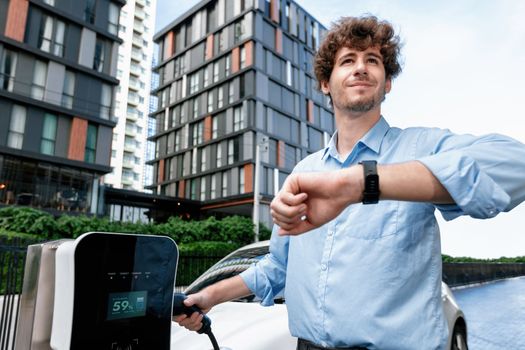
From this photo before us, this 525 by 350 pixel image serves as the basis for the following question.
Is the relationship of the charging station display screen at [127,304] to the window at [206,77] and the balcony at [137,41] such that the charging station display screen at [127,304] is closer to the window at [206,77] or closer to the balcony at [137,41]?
the window at [206,77]

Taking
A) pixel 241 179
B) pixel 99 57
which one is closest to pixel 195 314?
pixel 99 57

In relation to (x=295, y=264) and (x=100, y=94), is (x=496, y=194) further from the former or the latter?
(x=100, y=94)

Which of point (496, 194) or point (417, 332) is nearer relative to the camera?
point (496, 194)

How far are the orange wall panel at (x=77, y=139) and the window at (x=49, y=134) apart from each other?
873 millimetres

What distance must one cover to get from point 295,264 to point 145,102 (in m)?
72.1

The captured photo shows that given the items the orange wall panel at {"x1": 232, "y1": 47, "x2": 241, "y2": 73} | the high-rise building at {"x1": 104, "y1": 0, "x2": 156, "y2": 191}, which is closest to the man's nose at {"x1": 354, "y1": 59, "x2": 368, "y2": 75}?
the orange wall panel at {"x1": 232, "y1": 47, "x2": 241, "y2": 73}

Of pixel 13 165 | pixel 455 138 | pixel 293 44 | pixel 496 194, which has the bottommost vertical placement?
pixel 496 194

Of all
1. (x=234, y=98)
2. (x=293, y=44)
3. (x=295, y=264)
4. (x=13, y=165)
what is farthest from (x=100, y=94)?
(x=295, y=264)

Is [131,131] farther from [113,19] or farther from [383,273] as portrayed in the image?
[383,273]

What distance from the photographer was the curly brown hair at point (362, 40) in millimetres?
1778

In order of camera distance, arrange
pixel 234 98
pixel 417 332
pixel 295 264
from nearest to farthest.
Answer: pixel 417 332 → pixel 295 264 → pixel 234 98

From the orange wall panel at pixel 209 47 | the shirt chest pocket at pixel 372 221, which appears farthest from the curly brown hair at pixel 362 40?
the orange wall panel at pixel 209 47

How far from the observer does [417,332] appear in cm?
131

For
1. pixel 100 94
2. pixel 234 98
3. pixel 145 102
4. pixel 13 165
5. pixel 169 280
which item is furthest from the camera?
pixel 145 102
